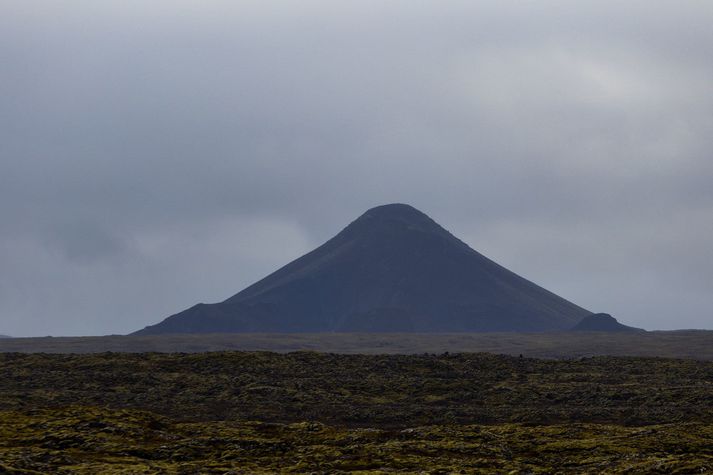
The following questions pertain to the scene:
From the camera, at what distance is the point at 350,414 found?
1569 inches

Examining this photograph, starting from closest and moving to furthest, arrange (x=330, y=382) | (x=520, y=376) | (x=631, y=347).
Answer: (x=330, y=382) < (x=520, y=376) < (x=631, y=347)

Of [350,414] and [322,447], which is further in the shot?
[350,414]

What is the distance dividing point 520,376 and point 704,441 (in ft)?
71.2

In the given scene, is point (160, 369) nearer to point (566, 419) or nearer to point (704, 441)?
point (566, 419)

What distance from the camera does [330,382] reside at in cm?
4944

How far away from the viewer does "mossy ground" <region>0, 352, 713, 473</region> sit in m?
28.2

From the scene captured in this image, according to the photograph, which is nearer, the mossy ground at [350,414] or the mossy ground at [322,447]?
the mossy ground at [322,447]

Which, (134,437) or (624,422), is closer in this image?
(134,437)

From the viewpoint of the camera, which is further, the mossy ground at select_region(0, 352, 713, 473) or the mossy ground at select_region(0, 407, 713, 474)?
the mossy ground at select_region(0, 352, 713, 473)

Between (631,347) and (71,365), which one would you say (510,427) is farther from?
(631,347)

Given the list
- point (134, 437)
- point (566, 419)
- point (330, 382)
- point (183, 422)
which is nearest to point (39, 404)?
point (183, 422)

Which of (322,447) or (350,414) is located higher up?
(350,414)

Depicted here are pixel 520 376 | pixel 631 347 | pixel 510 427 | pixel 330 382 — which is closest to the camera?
pixel 510 427

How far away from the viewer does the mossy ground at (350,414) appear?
2823 cm
